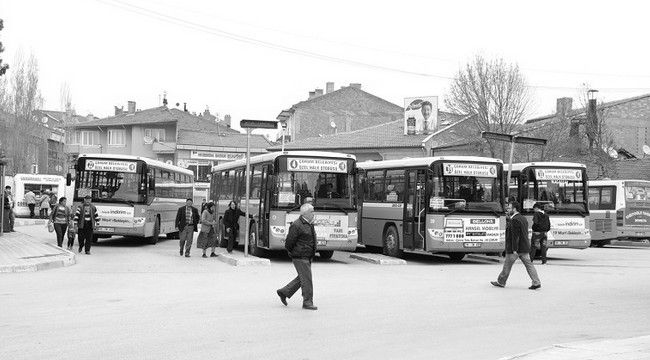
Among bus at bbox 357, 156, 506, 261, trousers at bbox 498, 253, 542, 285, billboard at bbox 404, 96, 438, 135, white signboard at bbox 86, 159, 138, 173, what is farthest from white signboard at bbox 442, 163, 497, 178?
billboard at bbox 404, 96, 438, 135

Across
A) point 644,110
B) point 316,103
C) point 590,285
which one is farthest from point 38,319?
point 316,103

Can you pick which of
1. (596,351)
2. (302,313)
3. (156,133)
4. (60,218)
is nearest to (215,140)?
(156,133)

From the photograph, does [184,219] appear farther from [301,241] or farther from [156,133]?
[156,133]

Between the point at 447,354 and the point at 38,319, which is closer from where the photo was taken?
the point at 447,354

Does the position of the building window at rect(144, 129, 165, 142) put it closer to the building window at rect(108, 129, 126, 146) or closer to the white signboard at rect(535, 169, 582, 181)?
the building window at rect(108, 129, 126, 146)

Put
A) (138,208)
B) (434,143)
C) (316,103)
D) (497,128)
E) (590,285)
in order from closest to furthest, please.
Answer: (590,285) → (138,208) → (497,128) → (434,143) → (316,103)

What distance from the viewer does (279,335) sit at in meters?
10.7

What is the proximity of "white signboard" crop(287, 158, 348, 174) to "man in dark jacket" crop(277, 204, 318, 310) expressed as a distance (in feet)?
32.8

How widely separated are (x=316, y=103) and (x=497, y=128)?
122 ft

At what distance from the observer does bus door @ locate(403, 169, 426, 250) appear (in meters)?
24.0

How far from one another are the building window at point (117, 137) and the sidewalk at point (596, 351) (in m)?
87.4

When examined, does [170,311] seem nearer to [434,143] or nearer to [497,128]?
[497,128]

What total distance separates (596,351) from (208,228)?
672 inches

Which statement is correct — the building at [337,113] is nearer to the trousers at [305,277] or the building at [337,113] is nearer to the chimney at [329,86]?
the chimney at [329,86]
